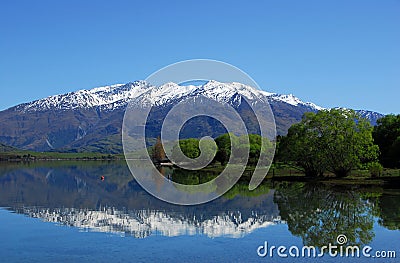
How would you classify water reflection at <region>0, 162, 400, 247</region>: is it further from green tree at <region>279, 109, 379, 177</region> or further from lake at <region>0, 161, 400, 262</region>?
green tree at <region>279, 109, 379, 177</region>

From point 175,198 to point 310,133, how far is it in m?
30.0

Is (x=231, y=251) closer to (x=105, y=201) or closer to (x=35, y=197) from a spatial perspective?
(x=105, y=201)

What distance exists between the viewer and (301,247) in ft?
89.4

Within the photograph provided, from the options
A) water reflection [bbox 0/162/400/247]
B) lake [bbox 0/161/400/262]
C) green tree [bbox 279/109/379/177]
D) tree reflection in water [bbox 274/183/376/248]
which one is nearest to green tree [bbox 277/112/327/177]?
green tree [bbox 279/109/379/177]

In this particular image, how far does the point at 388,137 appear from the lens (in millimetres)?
86250

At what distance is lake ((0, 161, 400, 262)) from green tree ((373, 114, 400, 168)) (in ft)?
91.6

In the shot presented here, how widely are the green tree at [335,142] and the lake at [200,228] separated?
1742 cm

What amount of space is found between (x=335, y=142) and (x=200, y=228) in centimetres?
4334

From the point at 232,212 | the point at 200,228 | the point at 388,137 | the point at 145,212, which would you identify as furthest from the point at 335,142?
the point at 200,228

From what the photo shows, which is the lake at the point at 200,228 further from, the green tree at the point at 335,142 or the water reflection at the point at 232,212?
the green tree at the point at 335,142

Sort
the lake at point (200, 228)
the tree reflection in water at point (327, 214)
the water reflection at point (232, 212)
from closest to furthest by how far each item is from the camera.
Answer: the lake at point (200, 228), the tree reflection in water at point (327, 214), the water reflection at point (232, 212)

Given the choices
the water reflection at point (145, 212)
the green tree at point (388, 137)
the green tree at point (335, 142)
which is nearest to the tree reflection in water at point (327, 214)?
the water reflection at point (145, 212)

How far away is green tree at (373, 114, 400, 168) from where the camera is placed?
80.3m

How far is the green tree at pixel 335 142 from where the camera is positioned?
234 feet
